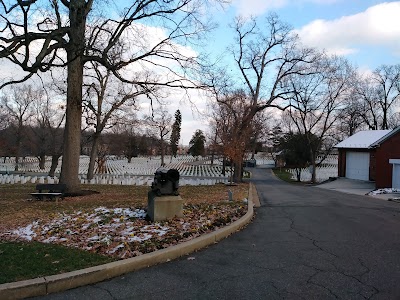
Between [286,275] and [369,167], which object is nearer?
[286,275]

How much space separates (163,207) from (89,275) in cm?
341

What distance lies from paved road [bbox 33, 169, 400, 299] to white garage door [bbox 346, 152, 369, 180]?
28.6m

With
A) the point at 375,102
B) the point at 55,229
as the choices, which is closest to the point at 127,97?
the point at 55,229

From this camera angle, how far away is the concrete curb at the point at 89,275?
402 cm

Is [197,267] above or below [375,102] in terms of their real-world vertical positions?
below

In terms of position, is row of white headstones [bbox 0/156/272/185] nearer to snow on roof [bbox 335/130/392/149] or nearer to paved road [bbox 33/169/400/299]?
snow on roof [bbox 335/130/392/149]

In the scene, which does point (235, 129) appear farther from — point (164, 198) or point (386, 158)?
point (164, 198)

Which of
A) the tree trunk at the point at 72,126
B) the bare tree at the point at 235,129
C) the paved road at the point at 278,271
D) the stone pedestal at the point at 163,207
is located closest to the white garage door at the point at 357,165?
the bare tree at the point at 235,129

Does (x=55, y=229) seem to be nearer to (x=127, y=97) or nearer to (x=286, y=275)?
(x=286, y=275)

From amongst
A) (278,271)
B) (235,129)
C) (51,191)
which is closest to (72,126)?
(51,191)

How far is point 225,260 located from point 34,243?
321cm

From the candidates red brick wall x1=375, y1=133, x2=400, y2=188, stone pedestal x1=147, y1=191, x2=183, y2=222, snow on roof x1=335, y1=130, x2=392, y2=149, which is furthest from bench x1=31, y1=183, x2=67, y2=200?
snow on roof x1=335, y1=130, x2=392, y2=149

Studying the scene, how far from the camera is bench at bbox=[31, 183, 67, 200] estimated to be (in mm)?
13453

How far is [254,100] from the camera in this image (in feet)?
106
